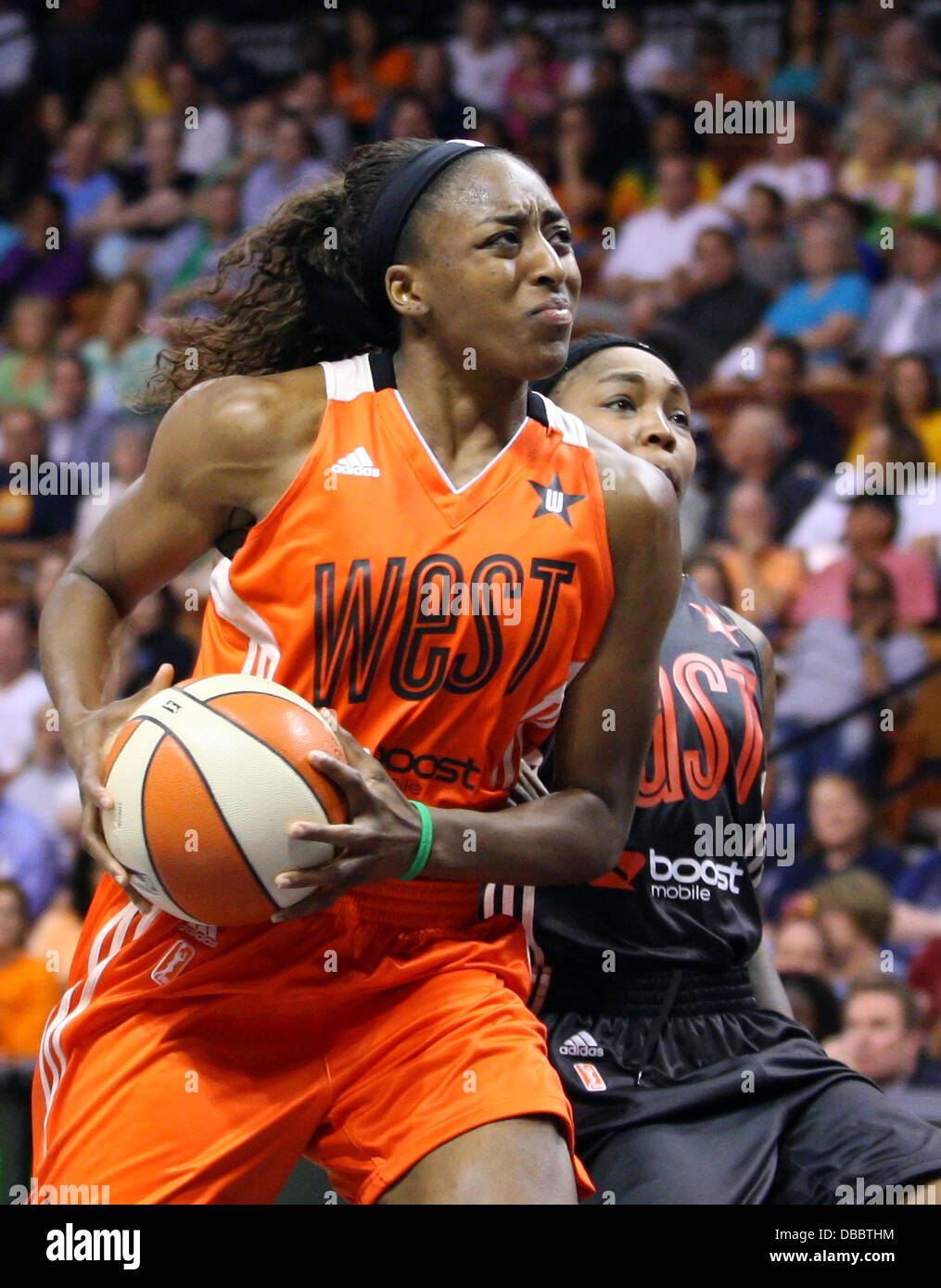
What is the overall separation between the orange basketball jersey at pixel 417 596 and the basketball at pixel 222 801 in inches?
7.7

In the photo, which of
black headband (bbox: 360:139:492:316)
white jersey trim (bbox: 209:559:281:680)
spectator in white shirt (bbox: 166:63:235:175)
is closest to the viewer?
white jersey trim (bbox: 209:559:281:680)

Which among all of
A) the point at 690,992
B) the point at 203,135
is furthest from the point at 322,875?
the point at 203,135

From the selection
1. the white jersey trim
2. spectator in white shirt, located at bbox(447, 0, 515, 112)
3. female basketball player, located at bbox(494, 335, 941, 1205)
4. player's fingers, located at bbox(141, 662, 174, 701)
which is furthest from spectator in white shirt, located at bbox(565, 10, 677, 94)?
player's fingers, located at bbox(141, 662, 174, 701)

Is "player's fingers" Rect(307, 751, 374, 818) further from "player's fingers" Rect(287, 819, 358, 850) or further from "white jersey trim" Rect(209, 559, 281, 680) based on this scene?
"white jersey trim" Rect(209, 559, 281, 680)

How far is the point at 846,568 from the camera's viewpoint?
5.98m

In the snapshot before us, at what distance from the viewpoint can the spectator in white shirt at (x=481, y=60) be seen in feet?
29.0

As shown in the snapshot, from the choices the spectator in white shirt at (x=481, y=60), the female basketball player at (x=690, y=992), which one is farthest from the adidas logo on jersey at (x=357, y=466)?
the spectator in white shirt at (x=481, y=60)

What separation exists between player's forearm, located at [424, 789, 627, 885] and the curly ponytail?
883mm

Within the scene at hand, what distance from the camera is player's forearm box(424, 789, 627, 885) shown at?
99.6 inches

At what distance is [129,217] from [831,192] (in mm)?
3816

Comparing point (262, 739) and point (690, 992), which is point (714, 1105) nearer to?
point (690, 992)

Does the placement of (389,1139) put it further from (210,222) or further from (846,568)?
(210,222)

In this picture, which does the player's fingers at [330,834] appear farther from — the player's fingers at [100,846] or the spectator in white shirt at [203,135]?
the spectator in white shirt at [203,135]

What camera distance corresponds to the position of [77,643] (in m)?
2.70
